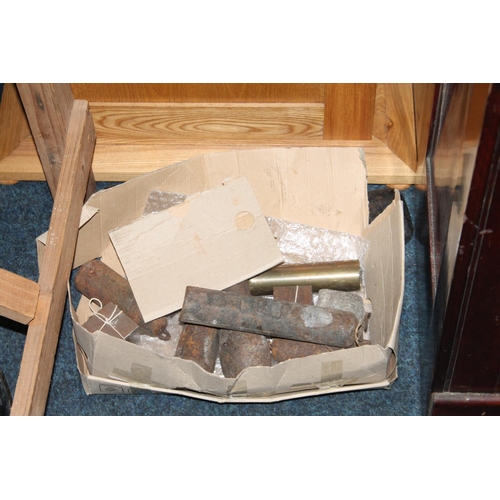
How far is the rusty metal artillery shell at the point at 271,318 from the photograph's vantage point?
6.30 feet

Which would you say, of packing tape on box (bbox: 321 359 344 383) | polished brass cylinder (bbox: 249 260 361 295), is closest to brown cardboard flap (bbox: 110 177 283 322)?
polished brass cylinder (bbox: 249 260 361 295)

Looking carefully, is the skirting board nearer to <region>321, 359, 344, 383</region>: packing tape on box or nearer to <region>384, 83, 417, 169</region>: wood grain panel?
<region>384, 83, 417, 169</region>: wood grain panel

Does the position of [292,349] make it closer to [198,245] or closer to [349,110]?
[198,245]

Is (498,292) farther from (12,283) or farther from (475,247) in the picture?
(12,283)

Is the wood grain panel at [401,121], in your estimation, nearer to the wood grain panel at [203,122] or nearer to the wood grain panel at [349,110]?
the wood grain panel at [349,110]

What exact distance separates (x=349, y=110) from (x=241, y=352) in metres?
0.81

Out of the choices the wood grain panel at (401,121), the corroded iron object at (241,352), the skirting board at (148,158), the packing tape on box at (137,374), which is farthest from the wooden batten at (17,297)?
the wood grain panel at (401,121)

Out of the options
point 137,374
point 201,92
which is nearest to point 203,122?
point 201,92

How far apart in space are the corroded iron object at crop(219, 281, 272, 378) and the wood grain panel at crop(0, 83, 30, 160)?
938 millimetres

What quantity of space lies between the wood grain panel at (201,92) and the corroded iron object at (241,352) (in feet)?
2.37

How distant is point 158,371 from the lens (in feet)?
6.01

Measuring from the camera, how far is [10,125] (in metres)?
2.44

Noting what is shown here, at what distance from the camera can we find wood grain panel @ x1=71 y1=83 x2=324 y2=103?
230cm

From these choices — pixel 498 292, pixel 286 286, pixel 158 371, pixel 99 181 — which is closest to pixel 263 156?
pixel 286 286
